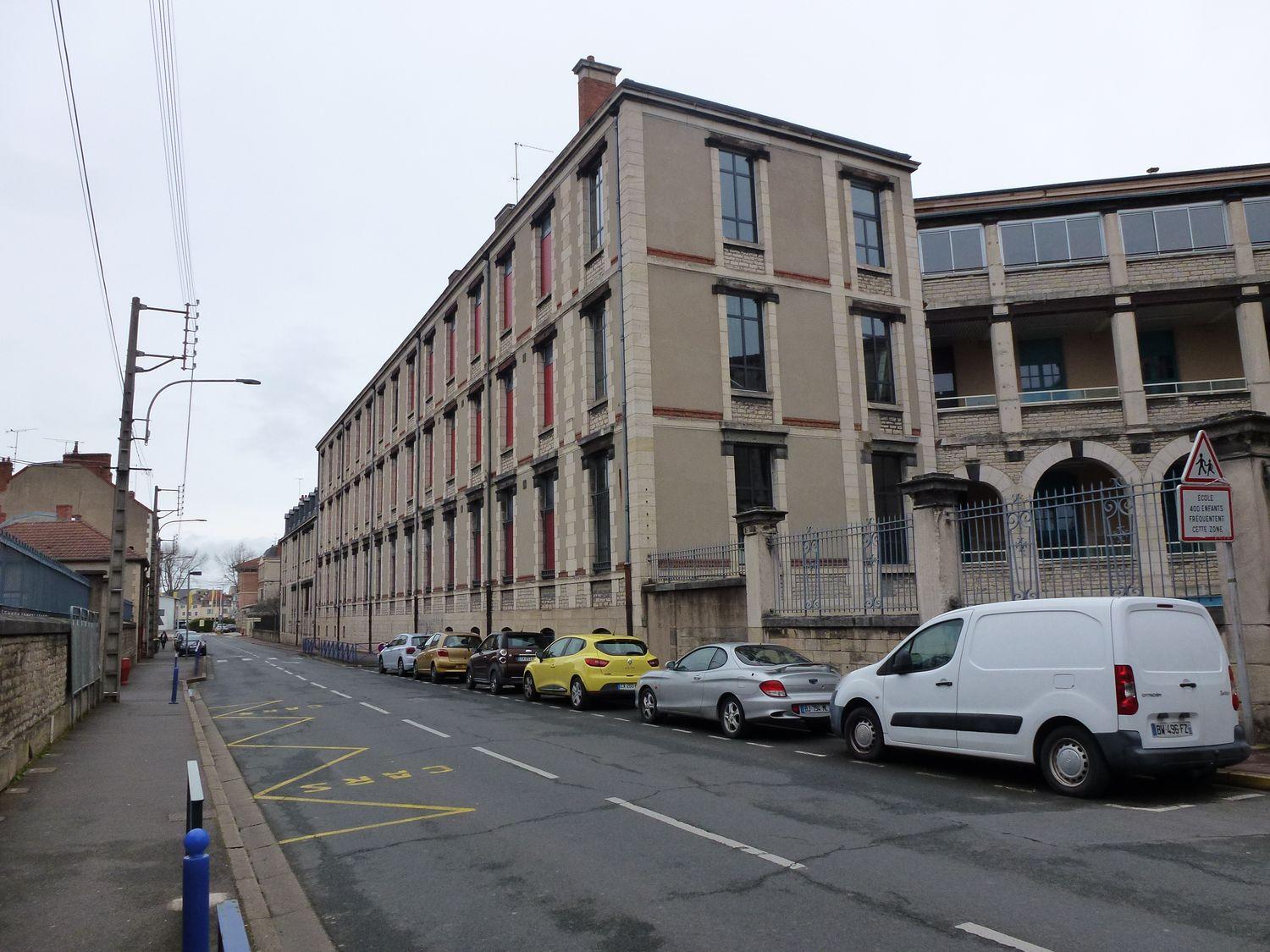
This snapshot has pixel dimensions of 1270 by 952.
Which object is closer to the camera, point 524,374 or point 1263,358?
point 1263,358

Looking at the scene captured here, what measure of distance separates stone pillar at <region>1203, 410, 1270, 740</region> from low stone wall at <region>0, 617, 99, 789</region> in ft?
43.7

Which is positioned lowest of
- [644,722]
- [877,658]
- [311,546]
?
[644,722]

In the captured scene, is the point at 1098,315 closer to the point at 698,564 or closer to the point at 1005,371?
the point at 1005,371

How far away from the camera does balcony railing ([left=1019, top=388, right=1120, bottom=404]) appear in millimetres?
26594

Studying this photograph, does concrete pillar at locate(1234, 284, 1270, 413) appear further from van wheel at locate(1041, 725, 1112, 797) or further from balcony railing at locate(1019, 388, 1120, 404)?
van wheel at locate(1041, 725, 1112, 797)

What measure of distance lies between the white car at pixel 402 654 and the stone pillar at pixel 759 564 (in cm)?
1618

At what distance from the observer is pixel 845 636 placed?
15.6m

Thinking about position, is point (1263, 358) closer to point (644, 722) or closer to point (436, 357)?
point (644, 722)

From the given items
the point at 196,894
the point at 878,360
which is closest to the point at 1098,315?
the point at 878,360

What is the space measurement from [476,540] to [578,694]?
16.7 meters

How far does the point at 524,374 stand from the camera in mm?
30188

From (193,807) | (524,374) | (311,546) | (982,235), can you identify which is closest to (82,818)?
(193,807)

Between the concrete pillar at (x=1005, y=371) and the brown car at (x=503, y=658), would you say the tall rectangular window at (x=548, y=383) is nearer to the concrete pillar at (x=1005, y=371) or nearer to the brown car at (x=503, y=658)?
the brown car at (x=503, y=658)

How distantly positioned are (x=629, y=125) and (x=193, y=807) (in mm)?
21913
